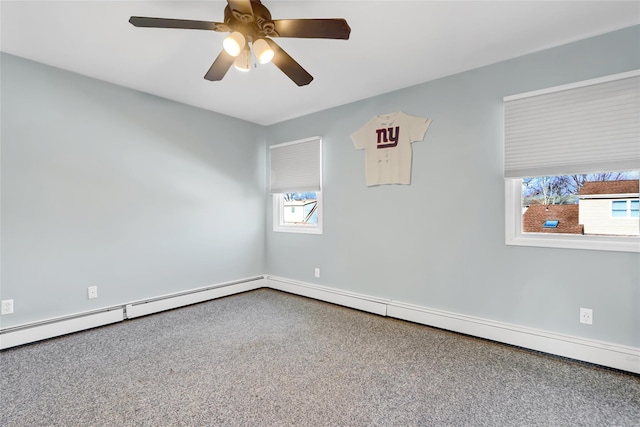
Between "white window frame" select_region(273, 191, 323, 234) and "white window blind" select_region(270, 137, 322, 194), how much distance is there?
0.47 ft

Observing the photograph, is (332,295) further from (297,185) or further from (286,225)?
(297,185)

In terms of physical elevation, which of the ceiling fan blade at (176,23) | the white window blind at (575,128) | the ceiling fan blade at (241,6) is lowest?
the white window blind at (575,128)

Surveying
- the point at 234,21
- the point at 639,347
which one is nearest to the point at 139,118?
the point at 234,21

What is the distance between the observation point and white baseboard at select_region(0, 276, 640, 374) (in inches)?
85.8

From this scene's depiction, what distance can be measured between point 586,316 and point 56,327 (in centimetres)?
441

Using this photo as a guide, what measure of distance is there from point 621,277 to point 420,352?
4.98 feet

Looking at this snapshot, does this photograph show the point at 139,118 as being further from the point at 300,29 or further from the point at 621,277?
the point at 621,277

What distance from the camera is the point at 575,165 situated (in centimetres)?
224

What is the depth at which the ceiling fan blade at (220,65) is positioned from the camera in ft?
6.40

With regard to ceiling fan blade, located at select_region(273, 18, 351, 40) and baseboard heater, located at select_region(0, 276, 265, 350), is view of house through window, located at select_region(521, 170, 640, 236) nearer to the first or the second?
ceiling fan blade, located at select_region(273, 18, 351, 40)

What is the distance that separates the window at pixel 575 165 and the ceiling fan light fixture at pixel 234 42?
7.21 feet

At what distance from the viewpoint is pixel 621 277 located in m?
2.12

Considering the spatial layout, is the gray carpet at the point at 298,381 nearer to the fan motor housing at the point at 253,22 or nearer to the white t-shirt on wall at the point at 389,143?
the white t-shirt on wall at the point at 389,143

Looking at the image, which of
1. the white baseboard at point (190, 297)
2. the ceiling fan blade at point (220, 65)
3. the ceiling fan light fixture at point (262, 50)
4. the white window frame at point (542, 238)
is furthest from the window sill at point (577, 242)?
the white baseboard at point (190, 297)
